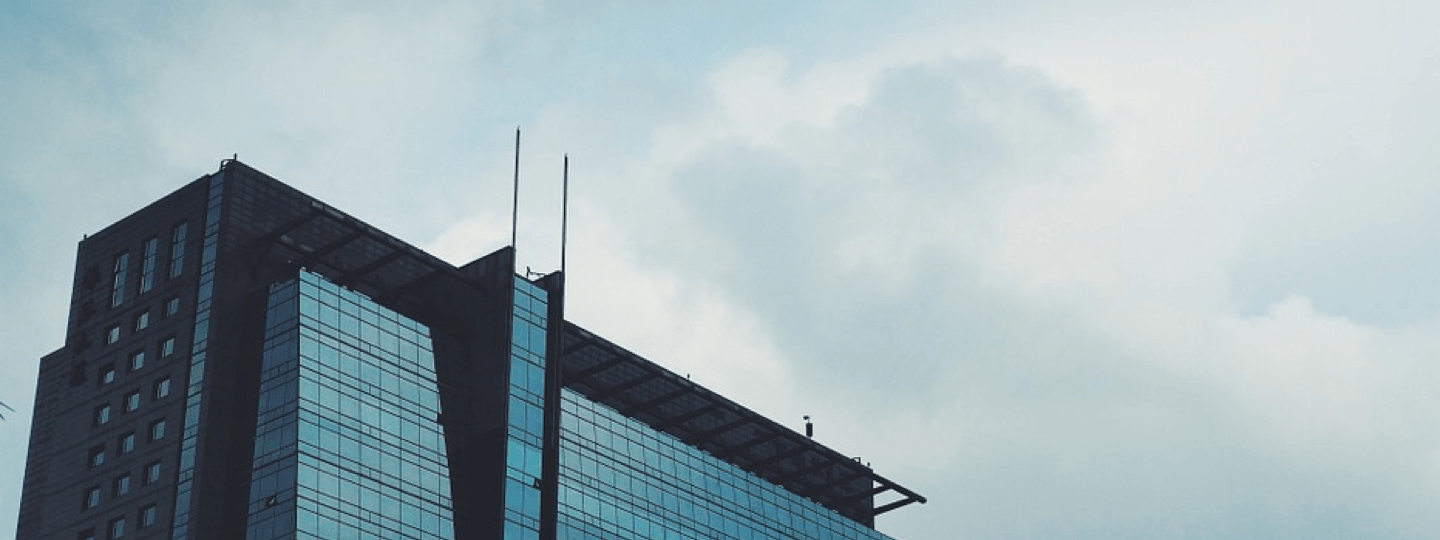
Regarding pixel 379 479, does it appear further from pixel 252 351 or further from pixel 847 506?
pixel 847 506

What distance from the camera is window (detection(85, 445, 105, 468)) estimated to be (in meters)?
118

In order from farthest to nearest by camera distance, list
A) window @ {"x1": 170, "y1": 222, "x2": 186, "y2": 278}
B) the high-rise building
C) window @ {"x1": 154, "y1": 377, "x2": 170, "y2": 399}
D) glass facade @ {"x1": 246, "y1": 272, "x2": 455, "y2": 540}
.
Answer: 1. window @ {"x1": 170, "y1": 222, "x2": 186, "y2": 278}
2. window @ {"x1": 154, "y1": 377, "x2": 170, "y2": 399}
3. the high-rise building
4. glass facade @ {"x1": 246, "y1": 272, "x2": 455, "y2": 540}

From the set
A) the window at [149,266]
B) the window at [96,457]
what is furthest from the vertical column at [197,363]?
the window at [96,457]

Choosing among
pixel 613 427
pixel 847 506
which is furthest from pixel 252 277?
pixel 847 506

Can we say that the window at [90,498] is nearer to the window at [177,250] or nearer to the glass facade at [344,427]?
the glass facade at [344,427]

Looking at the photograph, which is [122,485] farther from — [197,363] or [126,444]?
[197,363]

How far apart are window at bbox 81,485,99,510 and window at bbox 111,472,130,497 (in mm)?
1802

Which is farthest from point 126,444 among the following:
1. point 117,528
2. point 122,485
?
point 117,528

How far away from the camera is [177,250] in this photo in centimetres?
12156

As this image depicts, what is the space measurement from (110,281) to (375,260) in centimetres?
1882

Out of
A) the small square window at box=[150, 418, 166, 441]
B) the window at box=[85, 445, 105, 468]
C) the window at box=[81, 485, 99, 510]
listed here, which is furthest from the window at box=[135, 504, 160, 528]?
the window at box=[85, 445, 105, 468]

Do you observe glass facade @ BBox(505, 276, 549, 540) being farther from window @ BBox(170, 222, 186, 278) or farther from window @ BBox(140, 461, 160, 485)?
window @ BBox(170, 222, 186, 278)

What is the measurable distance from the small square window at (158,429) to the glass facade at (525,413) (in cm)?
2204

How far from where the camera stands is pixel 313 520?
106938 mm
